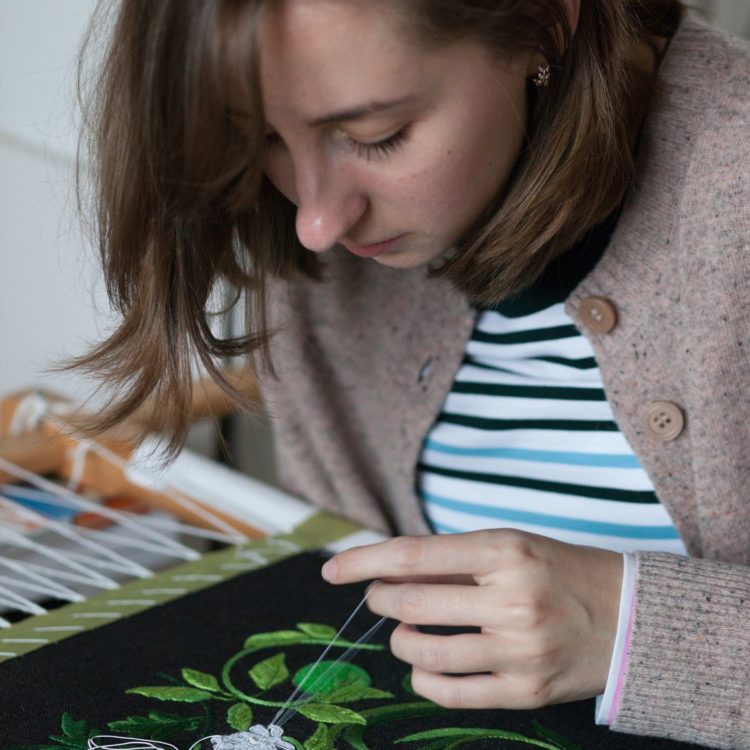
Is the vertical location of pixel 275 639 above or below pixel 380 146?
below

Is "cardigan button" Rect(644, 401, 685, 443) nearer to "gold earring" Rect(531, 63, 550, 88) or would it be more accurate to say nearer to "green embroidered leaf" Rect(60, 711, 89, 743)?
"gold earring" Rect(531, 63, 550, 88)

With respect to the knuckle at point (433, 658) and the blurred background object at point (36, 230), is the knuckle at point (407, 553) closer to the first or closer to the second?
the knuckle at point (433, 658)

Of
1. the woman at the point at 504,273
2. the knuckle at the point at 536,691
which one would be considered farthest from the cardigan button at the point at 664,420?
the knuckle at the point at 536,691

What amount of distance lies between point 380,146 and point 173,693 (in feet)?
1.20

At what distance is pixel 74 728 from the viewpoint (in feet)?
1.84

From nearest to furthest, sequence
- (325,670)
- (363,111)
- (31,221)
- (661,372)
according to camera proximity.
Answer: (363,111) < (325,670) < (661,372) < (31,221)

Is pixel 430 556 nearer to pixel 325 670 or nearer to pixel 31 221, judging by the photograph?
pixel 325 670

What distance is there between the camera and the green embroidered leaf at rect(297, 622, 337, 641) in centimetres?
68

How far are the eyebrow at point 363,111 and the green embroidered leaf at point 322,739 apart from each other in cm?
36

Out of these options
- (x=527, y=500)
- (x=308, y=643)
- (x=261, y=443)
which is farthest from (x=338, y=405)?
(x=261, y=443)

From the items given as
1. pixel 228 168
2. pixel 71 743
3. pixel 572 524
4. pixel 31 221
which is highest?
pixel 31 221

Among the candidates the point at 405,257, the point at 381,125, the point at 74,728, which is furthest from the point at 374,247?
the point at 74,728

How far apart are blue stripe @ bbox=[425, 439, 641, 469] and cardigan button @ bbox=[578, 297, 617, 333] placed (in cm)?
11

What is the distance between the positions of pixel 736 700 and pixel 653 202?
362mm
